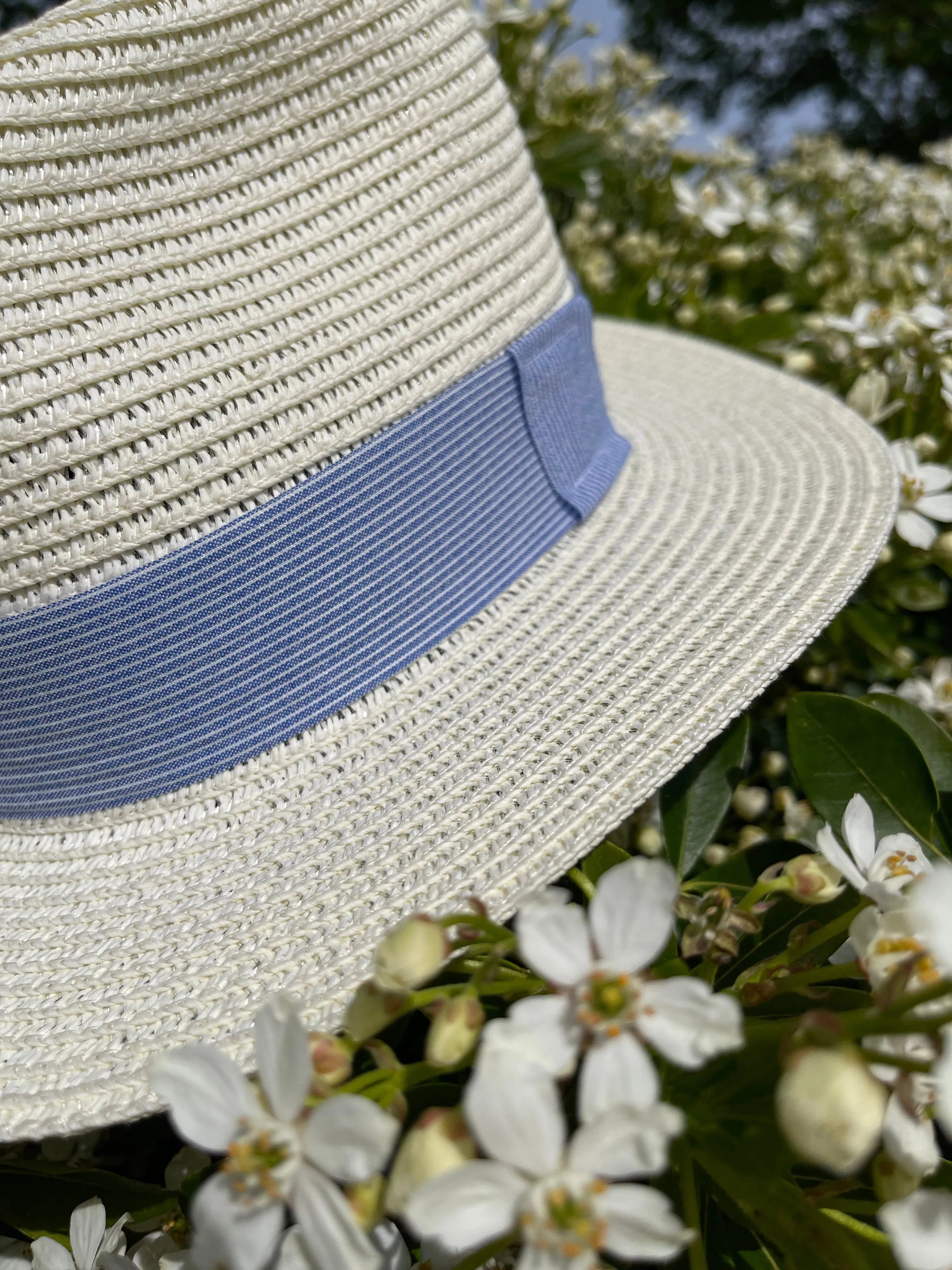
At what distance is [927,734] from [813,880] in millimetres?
383

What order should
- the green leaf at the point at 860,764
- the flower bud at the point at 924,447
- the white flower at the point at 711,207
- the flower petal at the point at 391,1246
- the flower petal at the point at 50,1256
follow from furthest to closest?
1. the white flower at the point at 711,207
2. the flower bud at the point at 924,447
3. the green leaf at the point at 860,764
4. the flower petal at the point at 50,1256
5. the flower petal at the point at 391,1246

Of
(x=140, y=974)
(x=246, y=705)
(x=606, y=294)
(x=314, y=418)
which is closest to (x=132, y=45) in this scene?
(x=314, y=418)

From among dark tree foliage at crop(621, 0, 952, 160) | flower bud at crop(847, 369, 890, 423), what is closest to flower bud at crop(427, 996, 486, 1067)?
flower bud at crop(847, 369, 890, 423)

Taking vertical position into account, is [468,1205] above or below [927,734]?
above

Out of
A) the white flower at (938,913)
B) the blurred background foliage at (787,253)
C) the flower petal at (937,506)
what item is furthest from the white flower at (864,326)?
the white flower at (938,913)

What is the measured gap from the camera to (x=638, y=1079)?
1.43 ft

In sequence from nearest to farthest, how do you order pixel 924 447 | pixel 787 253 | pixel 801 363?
pixel 924 447 < pixel 801 363 < pixel 787 253

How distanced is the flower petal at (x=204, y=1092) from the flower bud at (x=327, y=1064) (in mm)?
33

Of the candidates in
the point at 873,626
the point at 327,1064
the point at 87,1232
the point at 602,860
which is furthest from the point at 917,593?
the point at 87,1232

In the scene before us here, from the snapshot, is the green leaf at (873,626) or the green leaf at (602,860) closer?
the green leaf at (602,860)

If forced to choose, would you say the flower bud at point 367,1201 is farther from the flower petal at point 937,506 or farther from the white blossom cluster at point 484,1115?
the flower petal at point 937,506

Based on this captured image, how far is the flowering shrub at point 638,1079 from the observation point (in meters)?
0.42

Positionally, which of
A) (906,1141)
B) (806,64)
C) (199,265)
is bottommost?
(806,64)

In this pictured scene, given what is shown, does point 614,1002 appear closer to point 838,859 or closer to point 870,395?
point 838,859
